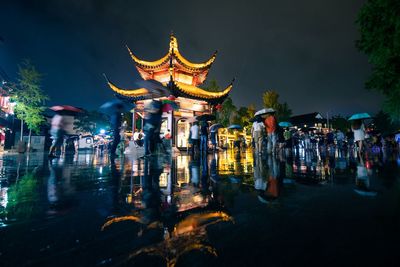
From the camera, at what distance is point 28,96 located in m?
20.0

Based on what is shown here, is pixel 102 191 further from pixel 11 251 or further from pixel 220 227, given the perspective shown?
pixel 220 227

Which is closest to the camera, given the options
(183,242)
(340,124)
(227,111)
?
(183,242)

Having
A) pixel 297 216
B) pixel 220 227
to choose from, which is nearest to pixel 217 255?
pixel 220 227

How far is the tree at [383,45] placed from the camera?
23.8 ft

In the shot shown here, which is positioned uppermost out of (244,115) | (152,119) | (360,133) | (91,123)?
(244,115)

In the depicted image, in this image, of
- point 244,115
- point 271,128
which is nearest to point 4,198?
point 271,128

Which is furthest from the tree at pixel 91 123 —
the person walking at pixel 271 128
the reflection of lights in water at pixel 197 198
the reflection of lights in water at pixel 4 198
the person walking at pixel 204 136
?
the reflection of lights in water at pixel 197 198

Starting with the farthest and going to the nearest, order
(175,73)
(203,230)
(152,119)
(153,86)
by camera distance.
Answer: (175,73) → (153,86) → (152,119) → (203,230)

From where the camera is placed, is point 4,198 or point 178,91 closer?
point 4,198

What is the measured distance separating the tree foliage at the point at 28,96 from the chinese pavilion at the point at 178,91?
7.18 metres

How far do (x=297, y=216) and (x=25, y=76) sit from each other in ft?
87.5

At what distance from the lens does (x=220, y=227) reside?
3.73 feet

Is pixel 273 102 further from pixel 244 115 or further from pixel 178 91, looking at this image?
pixel 178 91

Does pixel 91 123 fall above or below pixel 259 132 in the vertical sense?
above
